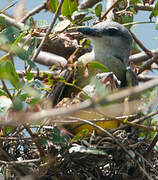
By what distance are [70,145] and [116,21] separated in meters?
1.80

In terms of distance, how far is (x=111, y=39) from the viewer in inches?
174

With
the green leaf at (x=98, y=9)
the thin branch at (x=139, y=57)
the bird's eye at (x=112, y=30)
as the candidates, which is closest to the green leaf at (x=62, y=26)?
the green leaf at (x=98, y=9)

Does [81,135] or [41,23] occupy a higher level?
[41,23]

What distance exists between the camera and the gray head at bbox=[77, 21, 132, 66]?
4176mm

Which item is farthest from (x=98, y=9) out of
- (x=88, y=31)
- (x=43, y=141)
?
(x=43, y=141)

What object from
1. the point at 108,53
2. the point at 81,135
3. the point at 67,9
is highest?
the point at 67,9

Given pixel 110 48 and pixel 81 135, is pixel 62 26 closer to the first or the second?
pixel 81 135

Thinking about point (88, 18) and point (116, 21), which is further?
point (116, 21)

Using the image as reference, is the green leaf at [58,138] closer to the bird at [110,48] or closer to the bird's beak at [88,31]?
the bird at [110,48]

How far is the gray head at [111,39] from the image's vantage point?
4176 millimetres

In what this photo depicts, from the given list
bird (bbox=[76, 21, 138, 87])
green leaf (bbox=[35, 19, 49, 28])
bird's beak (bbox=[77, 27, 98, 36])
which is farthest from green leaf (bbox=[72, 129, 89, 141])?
bird's beak (bbox=[77, 27, 98, 36])

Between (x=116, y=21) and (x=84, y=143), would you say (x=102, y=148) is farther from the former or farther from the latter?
(x=116, y=21)

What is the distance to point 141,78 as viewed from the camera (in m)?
4.98

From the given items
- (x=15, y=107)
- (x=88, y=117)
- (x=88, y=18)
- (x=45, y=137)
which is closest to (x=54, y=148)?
(x=45, y=137)
